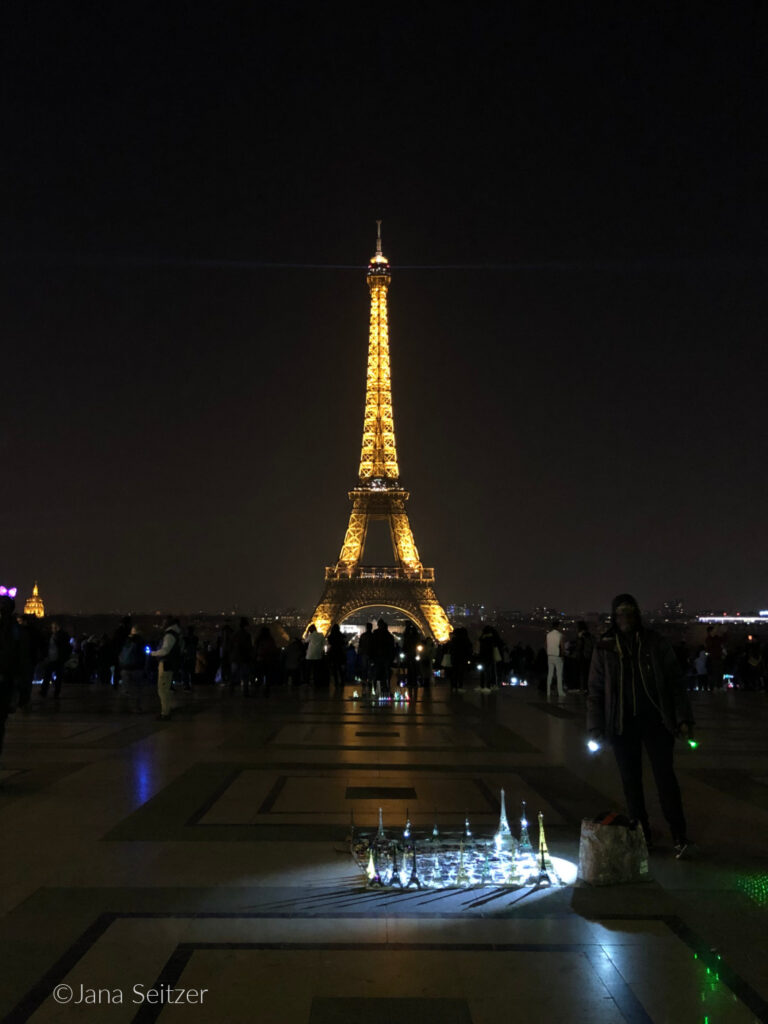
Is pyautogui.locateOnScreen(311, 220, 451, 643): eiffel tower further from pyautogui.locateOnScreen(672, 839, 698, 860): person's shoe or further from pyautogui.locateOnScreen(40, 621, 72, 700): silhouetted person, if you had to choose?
pyautogui.locateOnScreen(672, 839, 698, 860): person's shoe

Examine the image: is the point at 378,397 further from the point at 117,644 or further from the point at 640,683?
the point at 640,683

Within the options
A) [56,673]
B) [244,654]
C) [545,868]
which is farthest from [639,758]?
[56,673]

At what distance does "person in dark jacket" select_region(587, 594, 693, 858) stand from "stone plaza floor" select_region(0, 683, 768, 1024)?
40 cm

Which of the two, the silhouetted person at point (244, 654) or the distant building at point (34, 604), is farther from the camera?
the distant building at point (34, 604)

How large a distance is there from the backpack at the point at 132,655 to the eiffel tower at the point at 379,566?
54023mm

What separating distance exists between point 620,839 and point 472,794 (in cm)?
314

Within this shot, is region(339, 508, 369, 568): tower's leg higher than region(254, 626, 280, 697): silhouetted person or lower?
higher

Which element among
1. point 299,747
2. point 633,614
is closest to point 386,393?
point 299,747

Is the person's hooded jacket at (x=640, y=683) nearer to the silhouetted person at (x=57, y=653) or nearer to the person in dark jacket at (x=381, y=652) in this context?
the person in dark jacket at (x=381, y=652)

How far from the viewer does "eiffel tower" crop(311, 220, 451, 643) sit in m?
72.1

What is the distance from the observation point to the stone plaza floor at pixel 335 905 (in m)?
3.94

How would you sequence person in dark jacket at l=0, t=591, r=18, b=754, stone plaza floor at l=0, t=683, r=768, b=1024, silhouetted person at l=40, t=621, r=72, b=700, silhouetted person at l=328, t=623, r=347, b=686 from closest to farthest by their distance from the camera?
stone plaza floor at l=0, t=683, r=768, b=1024 → person in dark jacket at l=0, t=591, r=18, b=754 → silhouetted person at l=40, t=621, r=72, b=700 → silhouetted person at l=328, t=623, r=347, b=686

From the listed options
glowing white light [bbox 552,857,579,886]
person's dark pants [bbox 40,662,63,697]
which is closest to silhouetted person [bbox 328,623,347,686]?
person's dark pants [bbox 40,662,63,697]

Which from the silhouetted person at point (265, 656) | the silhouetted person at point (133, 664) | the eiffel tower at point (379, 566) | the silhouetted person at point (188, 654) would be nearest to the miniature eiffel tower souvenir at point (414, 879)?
the silhouetted person at point (133, 664)
